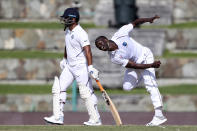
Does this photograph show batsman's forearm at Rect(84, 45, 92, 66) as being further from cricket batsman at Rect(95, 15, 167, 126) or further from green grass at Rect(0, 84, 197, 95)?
green grass at Rect(0, 84, 197, 95)

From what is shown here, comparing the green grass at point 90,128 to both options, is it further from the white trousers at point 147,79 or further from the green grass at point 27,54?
the green grass at point 27,54

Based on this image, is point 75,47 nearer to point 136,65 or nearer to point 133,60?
point 133,60

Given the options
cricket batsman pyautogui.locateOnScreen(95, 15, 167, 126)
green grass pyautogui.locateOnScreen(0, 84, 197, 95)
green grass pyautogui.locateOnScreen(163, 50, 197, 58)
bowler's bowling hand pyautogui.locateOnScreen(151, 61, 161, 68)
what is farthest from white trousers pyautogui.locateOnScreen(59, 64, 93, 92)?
green grass pyautogui.locateOnScreen(163, 50, 197, 58)

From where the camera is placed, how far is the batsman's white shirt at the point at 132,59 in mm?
17984

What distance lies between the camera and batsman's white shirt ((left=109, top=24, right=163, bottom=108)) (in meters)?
18.0

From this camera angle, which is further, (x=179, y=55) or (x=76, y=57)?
(x=179, y=55)

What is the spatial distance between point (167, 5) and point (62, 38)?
338 centimetres

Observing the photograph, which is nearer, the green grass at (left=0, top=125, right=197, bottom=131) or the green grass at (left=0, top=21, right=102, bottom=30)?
the green grass at (left=0, top=125, right=197, bottom=131)

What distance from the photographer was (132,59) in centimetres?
1841

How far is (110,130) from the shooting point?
16.2 metres

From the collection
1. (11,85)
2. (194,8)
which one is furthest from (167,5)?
(11,85)

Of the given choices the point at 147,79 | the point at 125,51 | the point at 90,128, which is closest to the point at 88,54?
the point at 125,51

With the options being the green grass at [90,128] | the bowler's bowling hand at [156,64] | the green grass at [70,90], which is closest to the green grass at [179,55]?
the green grass at [70,90]

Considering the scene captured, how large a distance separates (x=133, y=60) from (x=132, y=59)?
0.10ft
